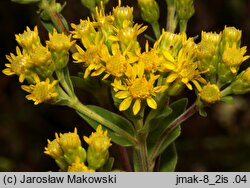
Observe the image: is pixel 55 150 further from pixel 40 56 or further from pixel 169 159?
pixel 169 159

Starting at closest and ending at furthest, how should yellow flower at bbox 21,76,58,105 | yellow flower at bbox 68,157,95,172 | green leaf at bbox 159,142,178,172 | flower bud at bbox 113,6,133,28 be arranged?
yellow flower at bbox 68,157,95,172 → yellow flower at bbox 21,76,58,105 → flower bud at bbox 113,6,133,28 → green leaf at bbox 159,142,178,172

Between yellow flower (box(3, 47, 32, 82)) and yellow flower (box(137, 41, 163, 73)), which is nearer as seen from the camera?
yellow flower (box(137, 41, 163, 73))

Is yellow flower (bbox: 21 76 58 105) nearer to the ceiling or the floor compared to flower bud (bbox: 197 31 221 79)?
nearer to the floor

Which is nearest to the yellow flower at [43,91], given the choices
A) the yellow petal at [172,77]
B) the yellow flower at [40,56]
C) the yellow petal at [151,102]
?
the yellow flower at [40,56]

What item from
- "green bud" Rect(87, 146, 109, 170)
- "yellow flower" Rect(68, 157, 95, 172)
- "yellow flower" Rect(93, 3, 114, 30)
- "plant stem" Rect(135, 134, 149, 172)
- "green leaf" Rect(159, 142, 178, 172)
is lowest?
"yellow flower" Rect(68, 157, 95, 172)

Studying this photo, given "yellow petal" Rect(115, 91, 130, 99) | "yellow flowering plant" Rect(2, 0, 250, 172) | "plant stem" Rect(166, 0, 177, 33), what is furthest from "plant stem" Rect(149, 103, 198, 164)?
"plant stem" Rect(166, 0, 177, 33)

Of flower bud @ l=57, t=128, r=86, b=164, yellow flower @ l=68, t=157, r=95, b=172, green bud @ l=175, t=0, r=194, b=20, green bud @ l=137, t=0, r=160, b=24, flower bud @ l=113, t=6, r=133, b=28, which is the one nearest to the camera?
yellow flower @ l=68, t=157, r=95, b=172

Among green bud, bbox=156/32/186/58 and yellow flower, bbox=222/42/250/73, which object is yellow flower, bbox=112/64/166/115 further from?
yellow flower, bbox=222/42/250/73

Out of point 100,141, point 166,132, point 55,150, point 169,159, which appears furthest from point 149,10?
point 55,150
